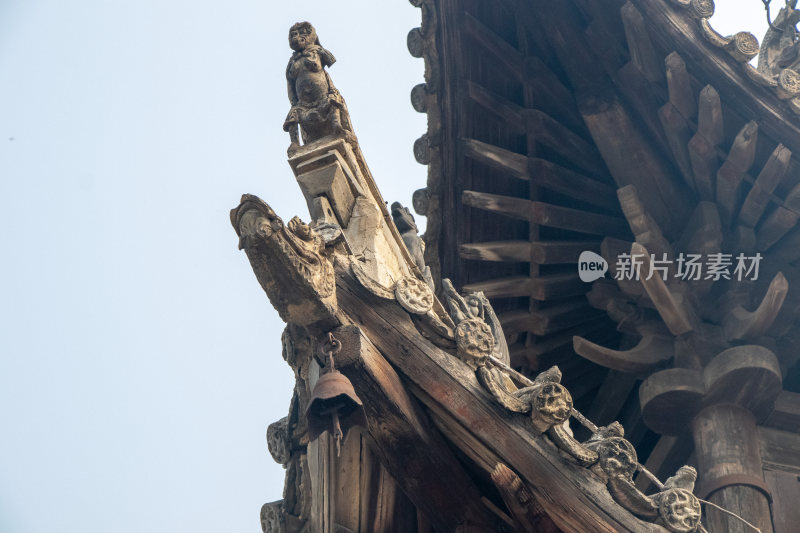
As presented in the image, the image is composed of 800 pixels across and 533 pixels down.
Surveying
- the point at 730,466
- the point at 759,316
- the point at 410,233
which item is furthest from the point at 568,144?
the point at 730,466

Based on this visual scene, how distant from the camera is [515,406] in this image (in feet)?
20.1

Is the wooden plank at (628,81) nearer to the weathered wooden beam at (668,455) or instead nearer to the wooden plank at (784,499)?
the weathered wooden beam at (668,455)

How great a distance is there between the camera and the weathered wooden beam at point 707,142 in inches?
327

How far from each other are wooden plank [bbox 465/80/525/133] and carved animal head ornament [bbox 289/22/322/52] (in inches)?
81.2

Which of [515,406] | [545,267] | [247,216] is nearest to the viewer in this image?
[247,216]

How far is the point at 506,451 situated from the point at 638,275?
9.25 feet

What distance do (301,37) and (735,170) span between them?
9.44 ft

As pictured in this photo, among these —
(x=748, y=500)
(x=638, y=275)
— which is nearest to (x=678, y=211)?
(x=638, y=275)

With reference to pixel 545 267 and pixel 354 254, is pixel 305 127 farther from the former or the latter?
pixel 545 267

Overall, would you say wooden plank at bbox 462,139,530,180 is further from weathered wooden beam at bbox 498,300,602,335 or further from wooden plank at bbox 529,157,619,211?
weathered wooden beam at bbox 498,300,602,335

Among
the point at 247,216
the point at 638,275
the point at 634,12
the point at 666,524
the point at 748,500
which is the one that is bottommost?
the point at 666,524

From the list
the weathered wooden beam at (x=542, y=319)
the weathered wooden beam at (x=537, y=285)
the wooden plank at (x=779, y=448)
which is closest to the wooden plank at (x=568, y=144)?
the weathered wooden beam at (x=537, y=285)

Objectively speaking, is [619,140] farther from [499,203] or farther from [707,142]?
[499,203]

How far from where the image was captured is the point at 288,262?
571cm
